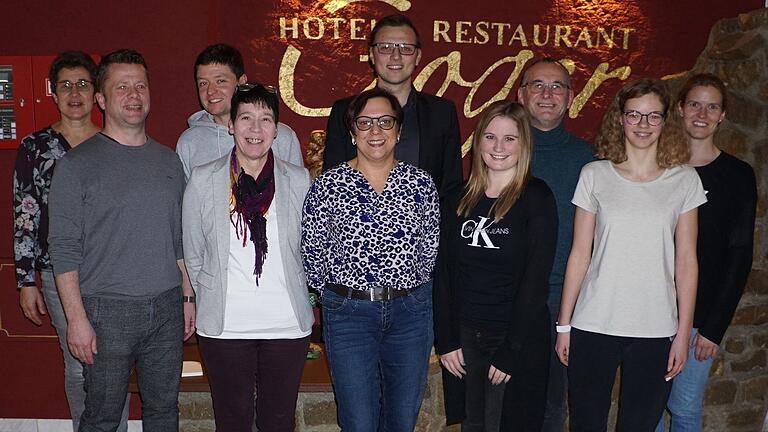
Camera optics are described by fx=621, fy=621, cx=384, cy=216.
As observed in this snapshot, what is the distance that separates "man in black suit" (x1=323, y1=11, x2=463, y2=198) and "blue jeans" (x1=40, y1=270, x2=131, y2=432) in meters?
1.55

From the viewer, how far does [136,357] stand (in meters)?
2.84

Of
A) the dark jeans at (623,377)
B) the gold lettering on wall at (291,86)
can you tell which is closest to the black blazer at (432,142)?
the dark jeans at (623,377)

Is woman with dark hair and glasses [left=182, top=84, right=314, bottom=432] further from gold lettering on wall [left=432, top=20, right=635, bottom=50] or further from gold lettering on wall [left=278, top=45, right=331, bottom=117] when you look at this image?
gold lettering on wall [left=432, top=20, right=635, bottom=50]

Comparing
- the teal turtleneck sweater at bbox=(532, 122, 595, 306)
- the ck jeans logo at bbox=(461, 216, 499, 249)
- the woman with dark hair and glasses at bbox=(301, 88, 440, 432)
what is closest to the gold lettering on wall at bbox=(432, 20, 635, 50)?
the teal turtleneck sweater at bbox=(532, 122, 595, 306)

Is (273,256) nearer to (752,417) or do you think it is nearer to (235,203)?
(235,203)

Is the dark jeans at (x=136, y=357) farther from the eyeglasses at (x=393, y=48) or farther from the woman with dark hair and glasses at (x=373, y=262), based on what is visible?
the eyeglasses at (x=393, y=48)

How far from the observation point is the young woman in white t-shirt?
2.61 metres

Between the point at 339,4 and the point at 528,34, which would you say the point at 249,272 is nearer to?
the point at 339,4

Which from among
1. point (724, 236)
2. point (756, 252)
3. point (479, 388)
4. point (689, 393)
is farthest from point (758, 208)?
point (479, 388)

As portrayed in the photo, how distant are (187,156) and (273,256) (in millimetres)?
930

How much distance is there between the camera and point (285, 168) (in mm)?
2760

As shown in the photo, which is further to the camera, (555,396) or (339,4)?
(339,4)

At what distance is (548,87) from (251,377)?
193cm

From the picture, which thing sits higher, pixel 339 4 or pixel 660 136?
pixel 339 4
